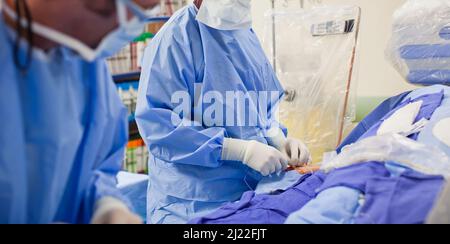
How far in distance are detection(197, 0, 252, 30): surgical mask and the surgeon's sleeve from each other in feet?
0.31

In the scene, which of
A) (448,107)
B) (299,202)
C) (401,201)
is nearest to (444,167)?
(401,201)

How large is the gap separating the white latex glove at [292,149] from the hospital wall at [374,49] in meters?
0.91

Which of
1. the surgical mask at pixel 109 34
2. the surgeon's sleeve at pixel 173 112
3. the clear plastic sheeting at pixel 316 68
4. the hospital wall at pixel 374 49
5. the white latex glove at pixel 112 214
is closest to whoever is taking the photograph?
the surgical mask at pixel 109 34

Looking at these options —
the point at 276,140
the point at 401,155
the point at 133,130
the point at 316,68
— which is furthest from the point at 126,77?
the point at 401,155

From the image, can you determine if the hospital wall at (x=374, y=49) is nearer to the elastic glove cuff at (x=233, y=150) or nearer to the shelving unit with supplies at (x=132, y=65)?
the shelving unit with supplies at (x=132, y=65)

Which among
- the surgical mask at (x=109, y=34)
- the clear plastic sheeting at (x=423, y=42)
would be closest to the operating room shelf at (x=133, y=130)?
the clear plastic sheeting at (x=423, y=42)

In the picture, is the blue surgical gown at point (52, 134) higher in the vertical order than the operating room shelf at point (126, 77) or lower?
higher

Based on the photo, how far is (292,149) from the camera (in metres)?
1.70

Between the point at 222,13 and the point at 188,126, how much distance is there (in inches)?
15.9

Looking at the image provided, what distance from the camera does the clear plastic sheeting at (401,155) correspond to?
1043mm

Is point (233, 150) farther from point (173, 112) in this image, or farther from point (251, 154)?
point (173, 112)

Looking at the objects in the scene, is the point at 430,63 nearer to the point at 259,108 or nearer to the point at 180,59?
the point at 259,108

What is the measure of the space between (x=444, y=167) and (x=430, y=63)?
3.20ft

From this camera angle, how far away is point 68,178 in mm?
814
